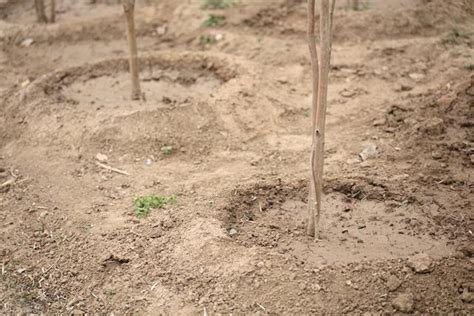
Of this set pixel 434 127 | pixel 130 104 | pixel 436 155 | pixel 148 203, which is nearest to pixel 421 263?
pixel 436 155

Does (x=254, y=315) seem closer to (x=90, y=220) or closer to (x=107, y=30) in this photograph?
(x=90, y=220)

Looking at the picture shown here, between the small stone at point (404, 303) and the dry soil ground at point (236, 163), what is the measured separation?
12 mm

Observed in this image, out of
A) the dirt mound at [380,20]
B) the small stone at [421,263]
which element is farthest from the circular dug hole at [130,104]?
the small stone at [421,263]

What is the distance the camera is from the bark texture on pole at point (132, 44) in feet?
19.0

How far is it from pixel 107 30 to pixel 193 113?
10.4 feet

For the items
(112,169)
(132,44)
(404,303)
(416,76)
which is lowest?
(112,169)

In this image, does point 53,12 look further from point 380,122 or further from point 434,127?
point 434,127

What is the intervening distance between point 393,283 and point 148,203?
2005 mm

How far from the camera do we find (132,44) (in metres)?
5.98

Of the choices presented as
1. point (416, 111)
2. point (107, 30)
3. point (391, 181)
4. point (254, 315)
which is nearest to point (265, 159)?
point (391, 181)

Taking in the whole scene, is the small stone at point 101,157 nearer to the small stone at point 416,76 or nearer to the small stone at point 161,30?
the small stone at point 161,30

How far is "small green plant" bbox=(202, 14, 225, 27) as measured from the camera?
7.87 m

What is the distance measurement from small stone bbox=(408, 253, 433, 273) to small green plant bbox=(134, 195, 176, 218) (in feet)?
6.18

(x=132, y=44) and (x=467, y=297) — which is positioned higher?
(x=132, y=44)
